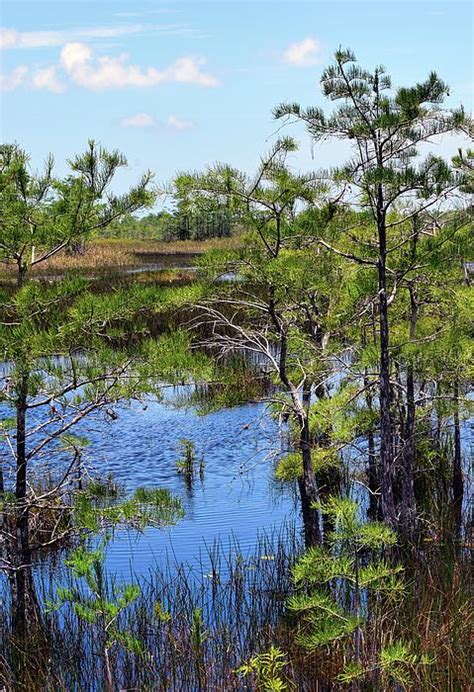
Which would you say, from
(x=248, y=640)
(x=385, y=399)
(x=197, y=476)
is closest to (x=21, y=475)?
(x=248, y=640)

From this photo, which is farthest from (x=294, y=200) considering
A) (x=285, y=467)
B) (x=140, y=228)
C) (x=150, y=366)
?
(x=140, y=228)

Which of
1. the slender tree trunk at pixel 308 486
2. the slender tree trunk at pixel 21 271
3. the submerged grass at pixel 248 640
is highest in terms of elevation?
the slender tree trunk at pixel 21 271

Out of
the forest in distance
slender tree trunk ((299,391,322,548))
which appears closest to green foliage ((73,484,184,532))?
the forest in distance

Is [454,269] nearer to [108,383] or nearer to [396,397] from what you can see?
[396,397]

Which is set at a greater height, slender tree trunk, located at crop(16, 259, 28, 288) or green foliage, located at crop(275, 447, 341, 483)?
slender tree trunk, located at crop(16, 259, 28, 288)

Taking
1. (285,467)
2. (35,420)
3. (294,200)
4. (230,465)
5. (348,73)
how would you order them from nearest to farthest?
(348,73) < (294,200) < (285,467) < (230,465) < (35,420)

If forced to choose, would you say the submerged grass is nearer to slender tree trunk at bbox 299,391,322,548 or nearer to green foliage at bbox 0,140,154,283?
slender tree trunk at bbox 299,391,322,548

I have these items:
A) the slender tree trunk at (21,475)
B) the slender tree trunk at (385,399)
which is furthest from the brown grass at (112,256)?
the slender tree trunk at (21,475)

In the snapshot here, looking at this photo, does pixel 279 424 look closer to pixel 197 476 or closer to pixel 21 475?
pixel 21 475

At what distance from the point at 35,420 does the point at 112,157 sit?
1004cm

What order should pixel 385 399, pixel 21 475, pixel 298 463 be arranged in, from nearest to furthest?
pixel 21 475 < pixel 385 399 < pixel 298 463

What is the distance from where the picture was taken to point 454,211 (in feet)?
30.4

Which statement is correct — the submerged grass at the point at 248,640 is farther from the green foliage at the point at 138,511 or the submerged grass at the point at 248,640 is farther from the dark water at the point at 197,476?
the dark water at the point at 197,476

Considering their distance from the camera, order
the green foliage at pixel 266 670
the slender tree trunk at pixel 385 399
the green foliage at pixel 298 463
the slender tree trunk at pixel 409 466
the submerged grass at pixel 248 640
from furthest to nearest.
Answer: the green foliage at pixel 298 463
the slender tree trunk at pixel 409 466
the slender tree trunk at pixel 385 399
the submerged grass at pixel 248 640
the green foliage at pixel 266 670
